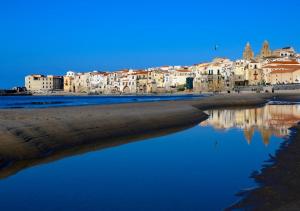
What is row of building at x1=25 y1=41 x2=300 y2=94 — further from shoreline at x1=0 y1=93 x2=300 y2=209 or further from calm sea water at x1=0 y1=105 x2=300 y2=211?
calm sea water at x1=0 y1=105 x2=300 y2=211

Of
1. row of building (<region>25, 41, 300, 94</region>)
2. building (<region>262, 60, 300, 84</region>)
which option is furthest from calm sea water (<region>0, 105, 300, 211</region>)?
building (<region>262, 60, 300, 84</region>)

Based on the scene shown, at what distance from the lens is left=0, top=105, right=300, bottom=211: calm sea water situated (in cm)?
810

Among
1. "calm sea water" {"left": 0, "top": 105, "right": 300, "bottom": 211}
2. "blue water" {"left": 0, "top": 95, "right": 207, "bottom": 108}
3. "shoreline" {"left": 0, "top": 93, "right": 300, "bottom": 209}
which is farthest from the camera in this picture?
"blue water" {"left": 0, "top": 95, "right": 207, "bottom": 108}

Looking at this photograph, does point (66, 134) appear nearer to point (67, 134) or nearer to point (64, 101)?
point (67, 134)

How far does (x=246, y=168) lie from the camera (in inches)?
453

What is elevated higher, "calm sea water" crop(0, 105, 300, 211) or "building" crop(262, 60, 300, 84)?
"building" crop(262, 60, 300, 84)

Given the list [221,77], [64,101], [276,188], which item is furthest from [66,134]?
[221,77]

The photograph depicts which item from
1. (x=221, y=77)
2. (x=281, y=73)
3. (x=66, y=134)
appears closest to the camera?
(x=66, y=134)

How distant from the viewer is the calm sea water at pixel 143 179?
26.6 ft

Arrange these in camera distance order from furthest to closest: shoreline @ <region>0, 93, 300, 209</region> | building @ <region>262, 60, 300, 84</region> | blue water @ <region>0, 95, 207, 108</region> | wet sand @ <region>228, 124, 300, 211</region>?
1. building @ <region>262, 60, 300, 84</region>
2. blue water @ <region>0, 95, 207, 108</region>
3. shoreline @ <region>0, 93, 300, 209</region>
4. wet sand @ <region>228, 124, 300, 211</region>

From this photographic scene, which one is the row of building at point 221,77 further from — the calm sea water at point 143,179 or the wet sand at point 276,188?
the wet sand at point 276,188

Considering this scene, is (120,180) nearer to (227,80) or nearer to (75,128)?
(75,128)

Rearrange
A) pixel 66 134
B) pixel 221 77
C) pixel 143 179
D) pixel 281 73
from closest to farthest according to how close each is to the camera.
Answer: pixel 143 179, pixel 66 134, pixel 281 73, pixel 221 77

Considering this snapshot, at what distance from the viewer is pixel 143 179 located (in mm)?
10203
